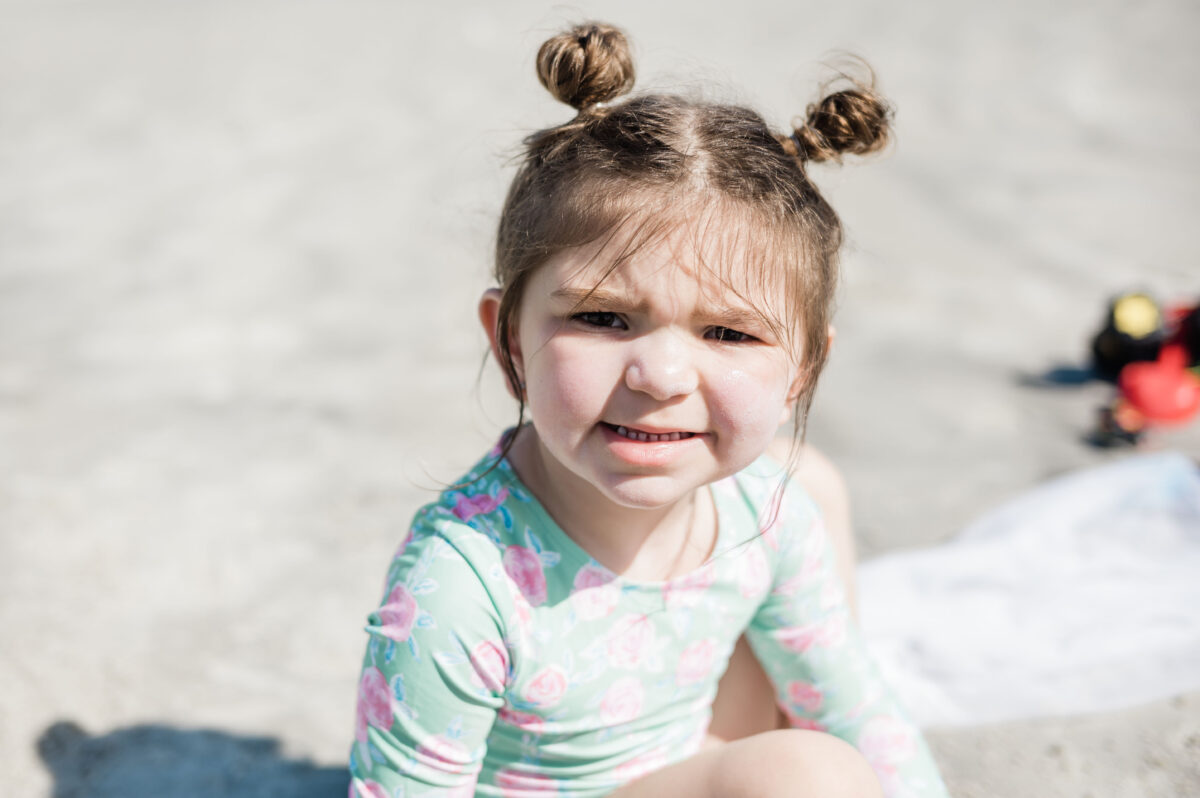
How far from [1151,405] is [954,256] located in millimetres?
1293

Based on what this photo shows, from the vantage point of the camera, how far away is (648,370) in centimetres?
121

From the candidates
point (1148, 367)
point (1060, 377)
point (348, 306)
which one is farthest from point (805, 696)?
point (348, 306)

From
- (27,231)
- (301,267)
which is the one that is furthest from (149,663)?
(27,231)

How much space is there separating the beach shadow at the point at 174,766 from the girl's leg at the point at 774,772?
0.71 metres

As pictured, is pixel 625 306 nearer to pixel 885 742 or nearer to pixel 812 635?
pixel 812 635

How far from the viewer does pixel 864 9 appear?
6.22m

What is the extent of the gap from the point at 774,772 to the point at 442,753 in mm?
416

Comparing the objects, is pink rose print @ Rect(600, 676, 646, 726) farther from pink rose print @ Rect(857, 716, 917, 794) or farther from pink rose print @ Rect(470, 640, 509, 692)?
pink rose print @ Rect(857, 716, 917, 794)

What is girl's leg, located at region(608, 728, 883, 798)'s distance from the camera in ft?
4.40

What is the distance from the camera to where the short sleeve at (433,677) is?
4.21ft

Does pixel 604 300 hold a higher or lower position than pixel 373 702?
higher

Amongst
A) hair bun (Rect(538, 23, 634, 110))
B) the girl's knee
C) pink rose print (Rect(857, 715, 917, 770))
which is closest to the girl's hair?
hair bun (Rect(538, 23, 634, 110))

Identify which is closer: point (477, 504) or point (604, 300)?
point (604, 300)

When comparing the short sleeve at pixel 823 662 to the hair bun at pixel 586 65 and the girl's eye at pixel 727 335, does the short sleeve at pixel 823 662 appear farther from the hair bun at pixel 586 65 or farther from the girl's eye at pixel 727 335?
the hair bun at pixel 586 65
